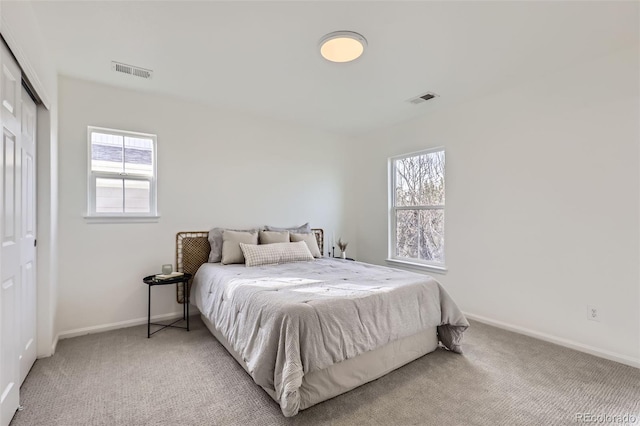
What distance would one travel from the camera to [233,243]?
11.2 ft

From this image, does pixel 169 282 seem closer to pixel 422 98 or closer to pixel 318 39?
pixel 318 39

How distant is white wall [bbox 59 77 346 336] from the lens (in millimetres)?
2951

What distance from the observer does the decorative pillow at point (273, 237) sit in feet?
12.1

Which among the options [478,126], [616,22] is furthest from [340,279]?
[616,22]

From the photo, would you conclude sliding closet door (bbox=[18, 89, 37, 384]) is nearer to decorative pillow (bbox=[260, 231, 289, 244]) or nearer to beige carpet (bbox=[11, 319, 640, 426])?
beige carpet (bbox=[11, 319, 640, 426])

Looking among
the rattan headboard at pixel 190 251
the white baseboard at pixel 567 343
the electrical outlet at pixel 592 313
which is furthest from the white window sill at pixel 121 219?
the electrical outlet at pixel 592 313

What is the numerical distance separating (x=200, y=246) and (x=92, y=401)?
1.86 meters

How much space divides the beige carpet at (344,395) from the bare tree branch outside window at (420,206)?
1544 millimetres

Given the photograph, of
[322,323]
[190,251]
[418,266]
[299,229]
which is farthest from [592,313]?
[190,251]

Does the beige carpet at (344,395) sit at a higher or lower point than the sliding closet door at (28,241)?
lower

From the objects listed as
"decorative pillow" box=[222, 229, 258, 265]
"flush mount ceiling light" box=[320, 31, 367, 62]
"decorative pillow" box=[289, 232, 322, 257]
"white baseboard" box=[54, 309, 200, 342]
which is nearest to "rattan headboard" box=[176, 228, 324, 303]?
"white baseboard" box=[54, 309, 200, 342]

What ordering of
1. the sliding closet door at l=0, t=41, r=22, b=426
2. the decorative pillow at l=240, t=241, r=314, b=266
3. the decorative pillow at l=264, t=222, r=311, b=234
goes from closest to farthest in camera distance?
1. the sliding closet door at l=0, t=41, r=22, b=426
2. the decorative pillow at l=240, t=241, r=314, b=266
3. the decorative pillow at l=264, t=222, r=311, b=234

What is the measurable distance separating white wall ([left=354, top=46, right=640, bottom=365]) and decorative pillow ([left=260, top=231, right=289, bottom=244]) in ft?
6.62

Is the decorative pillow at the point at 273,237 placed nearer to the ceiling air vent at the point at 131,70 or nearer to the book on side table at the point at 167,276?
the book on side table at the point at 167,276
